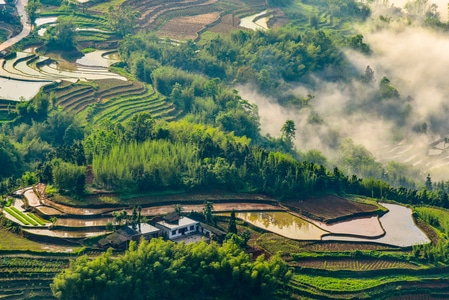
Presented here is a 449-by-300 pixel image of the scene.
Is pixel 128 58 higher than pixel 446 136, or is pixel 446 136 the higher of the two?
pixel 128 58

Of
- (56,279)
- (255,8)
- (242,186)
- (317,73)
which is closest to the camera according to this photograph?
(56,279)

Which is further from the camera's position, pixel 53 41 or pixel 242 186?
pixel 53 41

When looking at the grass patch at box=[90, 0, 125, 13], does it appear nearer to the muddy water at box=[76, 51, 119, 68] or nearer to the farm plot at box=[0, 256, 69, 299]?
the muddy water at box=[76, 51, 119, 68]

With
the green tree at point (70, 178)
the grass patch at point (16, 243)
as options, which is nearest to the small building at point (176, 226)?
the green tree at point (70, 178)

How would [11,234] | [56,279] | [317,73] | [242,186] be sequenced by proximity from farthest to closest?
[317,73]
[242,186]
[11,234]
[56,279]

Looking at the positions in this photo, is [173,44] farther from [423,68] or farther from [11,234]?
[11,234]

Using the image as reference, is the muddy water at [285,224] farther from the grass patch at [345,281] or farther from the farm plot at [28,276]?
the farm plot at [28,276]

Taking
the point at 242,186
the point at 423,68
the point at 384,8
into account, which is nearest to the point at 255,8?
the point at 384,8
